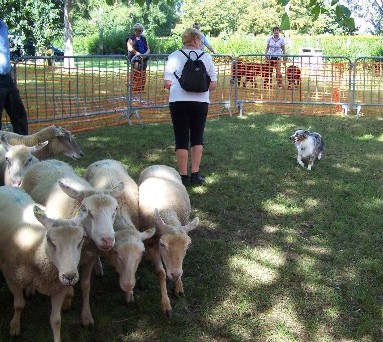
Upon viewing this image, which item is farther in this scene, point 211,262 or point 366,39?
point 366,39

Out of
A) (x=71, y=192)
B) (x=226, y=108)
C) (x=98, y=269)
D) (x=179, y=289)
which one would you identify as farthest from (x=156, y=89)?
(x=71, y=192)

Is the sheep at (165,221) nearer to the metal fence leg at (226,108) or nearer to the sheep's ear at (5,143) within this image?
the sheep's ear at (5,143)

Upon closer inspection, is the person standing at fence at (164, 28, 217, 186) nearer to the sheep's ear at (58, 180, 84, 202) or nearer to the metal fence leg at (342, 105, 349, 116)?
the sheep's ear at (58, 180, 84, 202)

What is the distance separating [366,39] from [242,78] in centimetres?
2790

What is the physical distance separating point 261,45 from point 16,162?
35464mm

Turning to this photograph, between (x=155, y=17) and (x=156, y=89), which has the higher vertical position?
(x=155, y=17)

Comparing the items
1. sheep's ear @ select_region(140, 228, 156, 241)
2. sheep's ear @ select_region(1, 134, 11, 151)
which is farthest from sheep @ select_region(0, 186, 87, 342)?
sheep's ear @ select_region(1, 134, 11, 151)

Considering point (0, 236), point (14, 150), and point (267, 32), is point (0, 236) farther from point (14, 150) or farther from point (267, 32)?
point (267, 32)

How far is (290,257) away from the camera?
5.09 metres

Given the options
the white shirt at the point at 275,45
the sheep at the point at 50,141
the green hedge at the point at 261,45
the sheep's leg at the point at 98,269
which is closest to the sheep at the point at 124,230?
the sheep's leg at the point at 98,269

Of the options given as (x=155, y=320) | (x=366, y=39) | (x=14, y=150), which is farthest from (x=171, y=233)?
(x=366, y=39)

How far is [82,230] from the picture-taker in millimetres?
3400

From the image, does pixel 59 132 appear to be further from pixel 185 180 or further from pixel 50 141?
pixel 185 180

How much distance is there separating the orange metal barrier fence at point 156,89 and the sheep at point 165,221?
448 cm
